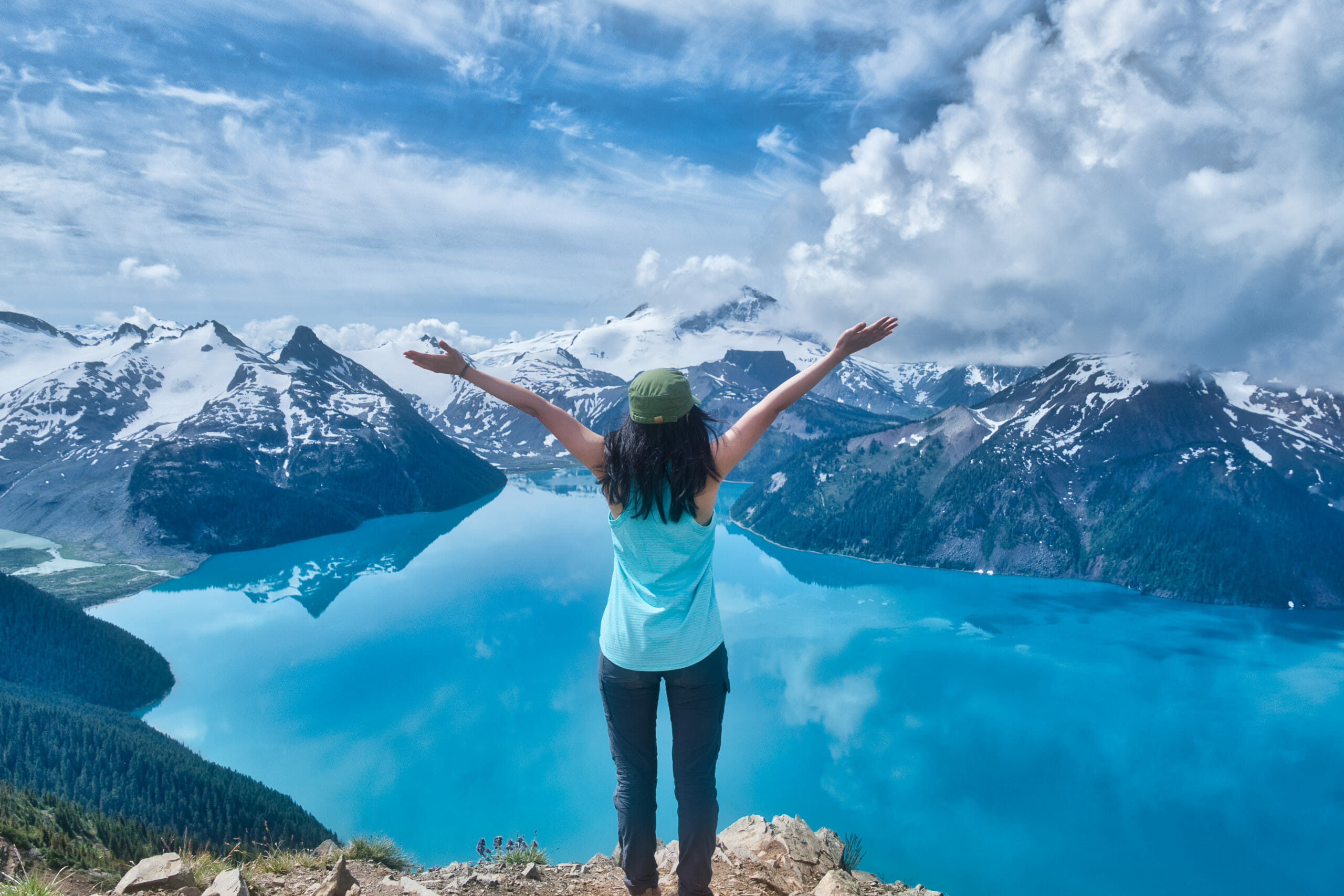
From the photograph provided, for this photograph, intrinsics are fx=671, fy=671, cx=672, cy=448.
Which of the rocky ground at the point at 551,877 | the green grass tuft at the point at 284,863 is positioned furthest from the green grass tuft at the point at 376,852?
the green grass tuft at the point at 284,863

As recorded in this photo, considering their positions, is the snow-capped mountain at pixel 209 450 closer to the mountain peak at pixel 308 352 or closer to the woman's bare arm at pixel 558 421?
the mountain peak at pixel 308 352

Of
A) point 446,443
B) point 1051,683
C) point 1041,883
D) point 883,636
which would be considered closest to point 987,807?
point 1041,883

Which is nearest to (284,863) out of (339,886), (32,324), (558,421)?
(339,886)

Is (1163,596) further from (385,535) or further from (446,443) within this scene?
(446,443)

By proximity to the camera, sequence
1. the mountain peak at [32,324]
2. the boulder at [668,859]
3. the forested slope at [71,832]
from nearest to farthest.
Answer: the boulder at [668,859]
the forested slope at [71,832]
the mountain peak at [32,324]

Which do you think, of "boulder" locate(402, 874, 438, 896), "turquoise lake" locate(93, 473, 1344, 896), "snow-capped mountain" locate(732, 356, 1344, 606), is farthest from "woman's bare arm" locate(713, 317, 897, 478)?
"snow-capped mountain" locate(732, 356, 1344, 606)

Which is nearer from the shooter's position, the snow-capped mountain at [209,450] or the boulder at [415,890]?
the boulder at [415,890]

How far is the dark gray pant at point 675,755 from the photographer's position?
359cm

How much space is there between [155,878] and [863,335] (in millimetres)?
6695

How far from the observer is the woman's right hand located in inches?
164

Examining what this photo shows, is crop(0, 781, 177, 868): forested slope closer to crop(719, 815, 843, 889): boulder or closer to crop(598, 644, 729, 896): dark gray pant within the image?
crop(598, 644, 729, 896): dark gray pant

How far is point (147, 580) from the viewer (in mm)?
80875

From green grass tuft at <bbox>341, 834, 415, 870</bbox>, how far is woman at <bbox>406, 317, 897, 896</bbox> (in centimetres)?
565

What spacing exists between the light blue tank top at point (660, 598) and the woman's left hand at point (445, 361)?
52.7 inches
